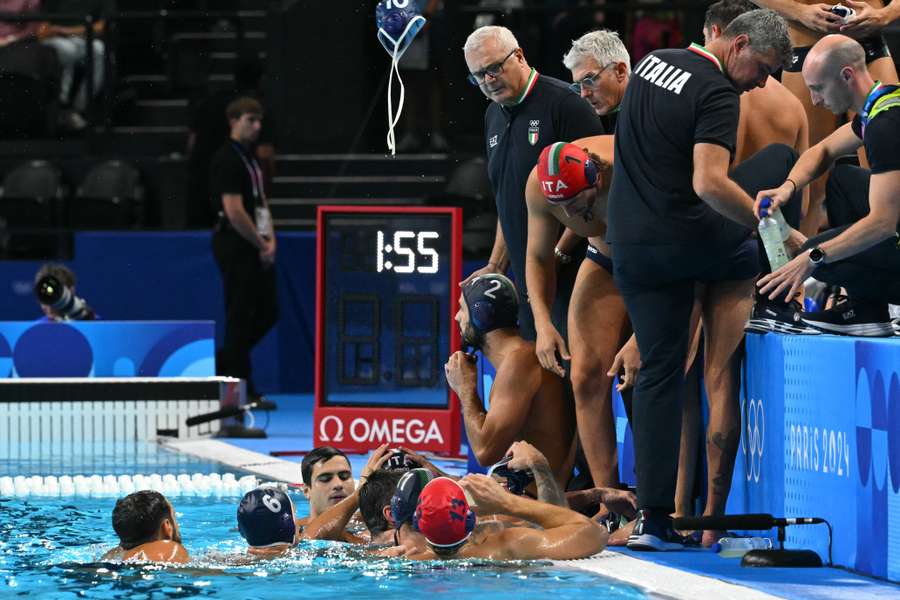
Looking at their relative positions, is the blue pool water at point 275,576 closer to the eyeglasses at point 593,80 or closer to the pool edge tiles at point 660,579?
the pool edge tiles at point 660,579

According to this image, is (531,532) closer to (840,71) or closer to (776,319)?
(776,319)

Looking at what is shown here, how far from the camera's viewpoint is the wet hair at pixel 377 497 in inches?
219

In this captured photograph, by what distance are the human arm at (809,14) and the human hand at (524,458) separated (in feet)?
7.34

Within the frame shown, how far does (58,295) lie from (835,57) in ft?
20.8

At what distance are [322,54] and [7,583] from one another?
10.1m

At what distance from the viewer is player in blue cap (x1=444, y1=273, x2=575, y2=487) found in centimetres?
582

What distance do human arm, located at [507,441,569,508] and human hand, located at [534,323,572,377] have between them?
40cm

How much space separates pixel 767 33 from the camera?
16.5 ft

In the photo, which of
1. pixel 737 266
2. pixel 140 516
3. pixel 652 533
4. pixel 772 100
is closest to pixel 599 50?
pixel 772 100

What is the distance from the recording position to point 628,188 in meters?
5.27

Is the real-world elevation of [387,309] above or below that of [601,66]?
below

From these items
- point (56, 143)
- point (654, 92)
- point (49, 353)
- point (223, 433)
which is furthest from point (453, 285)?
point (56, 143)

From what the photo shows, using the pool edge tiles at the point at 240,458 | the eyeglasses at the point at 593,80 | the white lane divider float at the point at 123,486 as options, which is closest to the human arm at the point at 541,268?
the eyeglasses at the point at 593,80

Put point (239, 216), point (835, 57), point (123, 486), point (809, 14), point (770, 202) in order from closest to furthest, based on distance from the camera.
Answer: point (835, 57)
point (770, 202)
point (809, 14)
point (123, 486)
point (239, 216)
